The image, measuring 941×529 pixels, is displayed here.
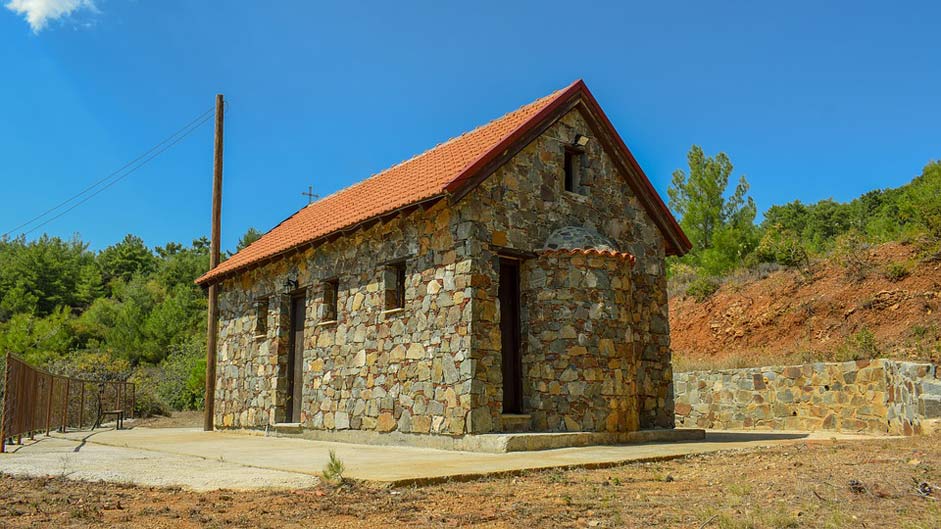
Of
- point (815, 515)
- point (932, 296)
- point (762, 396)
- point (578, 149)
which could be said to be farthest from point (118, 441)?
point (932, 296)

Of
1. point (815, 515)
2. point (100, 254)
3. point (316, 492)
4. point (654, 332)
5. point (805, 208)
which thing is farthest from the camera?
point (100, 254)

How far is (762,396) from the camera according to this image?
16312 millimetres

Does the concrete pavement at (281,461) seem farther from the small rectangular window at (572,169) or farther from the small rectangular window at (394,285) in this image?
the small rectangular window at (572,169)

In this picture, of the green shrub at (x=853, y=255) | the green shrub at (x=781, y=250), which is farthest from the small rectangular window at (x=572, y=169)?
the green shrub at (x=781, y=250)

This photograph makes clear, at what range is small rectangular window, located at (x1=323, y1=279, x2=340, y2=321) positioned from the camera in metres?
14.2

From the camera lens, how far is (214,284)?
1850 cm

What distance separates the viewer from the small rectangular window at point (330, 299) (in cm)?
1420

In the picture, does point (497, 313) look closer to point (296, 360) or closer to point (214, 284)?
point (296, 360)

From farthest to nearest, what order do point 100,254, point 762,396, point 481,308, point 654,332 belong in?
point 100,254 < point 762,396 < point 654,332 < point 481,308

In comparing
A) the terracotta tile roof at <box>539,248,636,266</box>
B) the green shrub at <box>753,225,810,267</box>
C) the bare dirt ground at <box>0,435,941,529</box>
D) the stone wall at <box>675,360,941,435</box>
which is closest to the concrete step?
the terracotta tile roof at <box>539,248,636,266</box>

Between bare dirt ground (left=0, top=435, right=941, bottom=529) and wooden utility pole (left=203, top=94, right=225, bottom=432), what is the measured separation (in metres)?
10.9

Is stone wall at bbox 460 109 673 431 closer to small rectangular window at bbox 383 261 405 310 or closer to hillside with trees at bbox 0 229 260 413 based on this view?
small rectangular window at bbox 383 261 405 310

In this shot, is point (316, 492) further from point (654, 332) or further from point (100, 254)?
point (100, 254)

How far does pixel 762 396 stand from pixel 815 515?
485 inches
